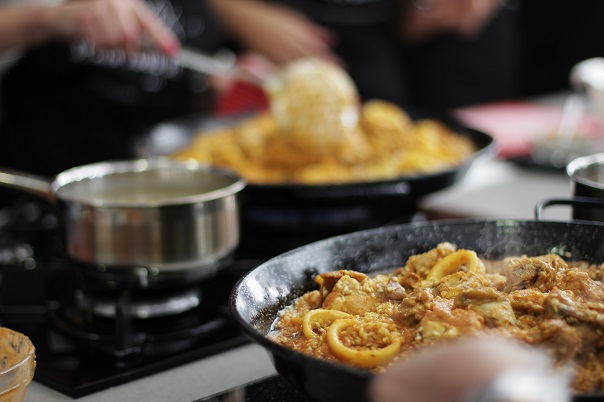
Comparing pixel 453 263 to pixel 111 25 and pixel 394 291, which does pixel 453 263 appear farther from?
pixel 111 25

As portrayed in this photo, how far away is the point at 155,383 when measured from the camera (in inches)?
45.9

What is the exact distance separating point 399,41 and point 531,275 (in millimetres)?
3163

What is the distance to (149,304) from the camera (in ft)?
4.55

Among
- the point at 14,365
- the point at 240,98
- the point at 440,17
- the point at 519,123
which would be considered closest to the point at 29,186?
the point at 14,365

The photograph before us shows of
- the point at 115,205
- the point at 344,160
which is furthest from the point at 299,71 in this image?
the point at 115,205

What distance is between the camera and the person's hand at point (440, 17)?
11.5 ft

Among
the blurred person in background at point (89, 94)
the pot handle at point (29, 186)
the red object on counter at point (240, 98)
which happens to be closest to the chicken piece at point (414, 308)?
the pot handle at point (29, 186)

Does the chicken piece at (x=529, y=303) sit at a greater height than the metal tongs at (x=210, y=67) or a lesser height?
lesser

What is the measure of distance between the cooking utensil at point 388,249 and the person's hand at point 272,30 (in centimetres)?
218

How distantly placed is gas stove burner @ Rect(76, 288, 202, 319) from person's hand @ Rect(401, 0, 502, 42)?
244 cm

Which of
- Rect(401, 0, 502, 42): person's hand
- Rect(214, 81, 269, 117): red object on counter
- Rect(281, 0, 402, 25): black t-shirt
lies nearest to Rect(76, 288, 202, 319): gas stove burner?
Rect(214, 81, 269, 117): red object on counter

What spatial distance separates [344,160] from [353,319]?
109 centimetres

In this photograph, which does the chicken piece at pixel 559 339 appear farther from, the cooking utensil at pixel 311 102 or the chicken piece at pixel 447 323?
the cooking utensil at pixel 311 102

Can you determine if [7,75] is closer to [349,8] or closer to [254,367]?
[349,8]
